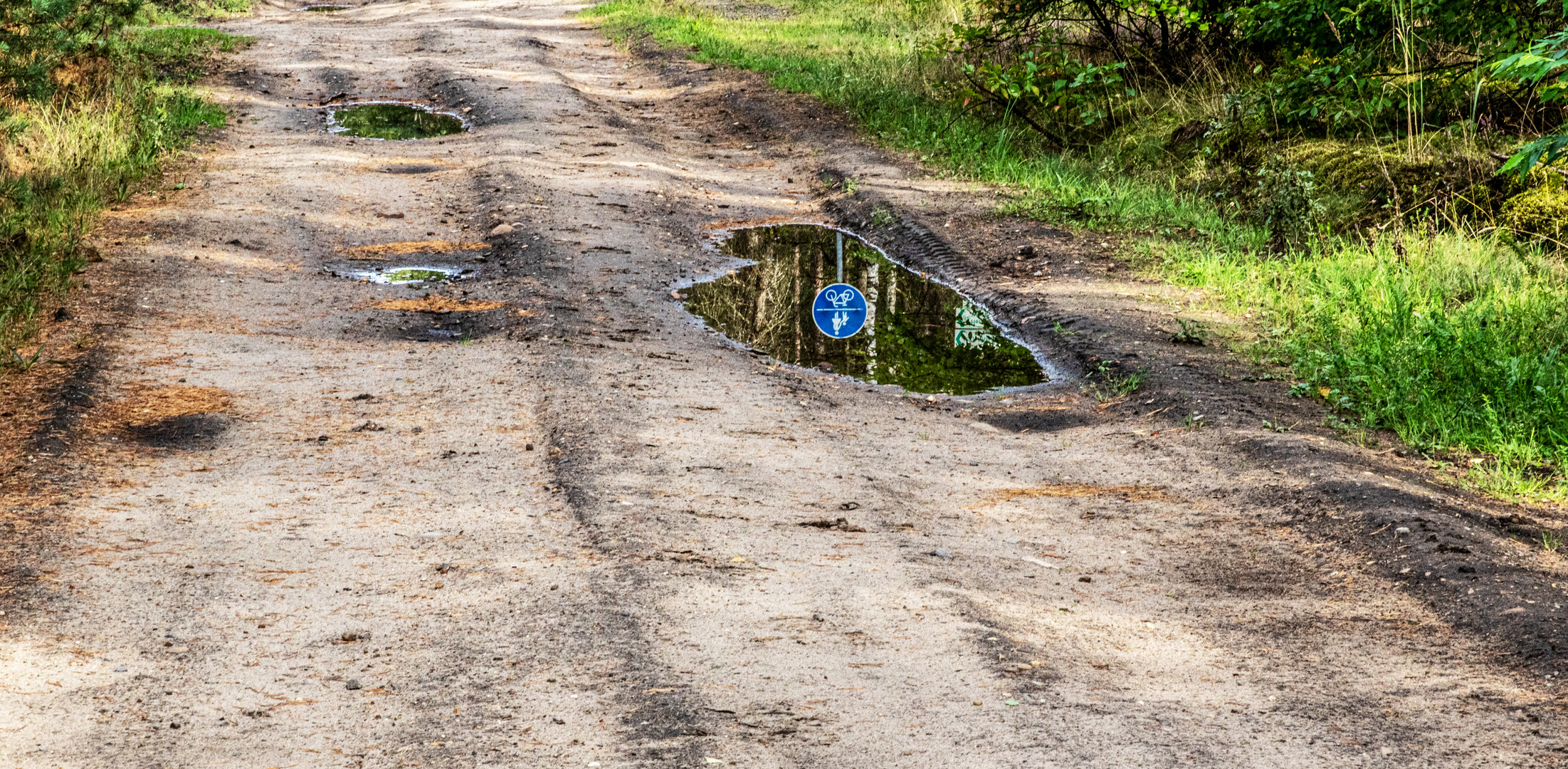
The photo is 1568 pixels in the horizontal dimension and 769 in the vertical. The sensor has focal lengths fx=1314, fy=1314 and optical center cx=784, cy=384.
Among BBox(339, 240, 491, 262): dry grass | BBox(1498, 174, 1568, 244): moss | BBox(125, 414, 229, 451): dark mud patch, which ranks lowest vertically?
BBox(125, 414, 229, 451): dark mud patch

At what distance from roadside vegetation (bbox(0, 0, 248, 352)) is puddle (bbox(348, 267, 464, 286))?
168 cm

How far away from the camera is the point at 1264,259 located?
8875 millimetres

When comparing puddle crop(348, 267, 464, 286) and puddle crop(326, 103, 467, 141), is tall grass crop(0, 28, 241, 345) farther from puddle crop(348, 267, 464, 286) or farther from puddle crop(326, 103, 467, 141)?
puddle crop(348, 267, 464, 286)

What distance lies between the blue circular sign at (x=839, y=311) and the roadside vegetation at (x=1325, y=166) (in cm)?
222

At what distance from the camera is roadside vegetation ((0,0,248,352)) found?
7.61 m

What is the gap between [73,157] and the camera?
10016 millimetres

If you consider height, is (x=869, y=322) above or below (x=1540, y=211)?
below

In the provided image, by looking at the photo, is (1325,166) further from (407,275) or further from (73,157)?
(73,157)

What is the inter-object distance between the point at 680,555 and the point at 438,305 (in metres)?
3.82

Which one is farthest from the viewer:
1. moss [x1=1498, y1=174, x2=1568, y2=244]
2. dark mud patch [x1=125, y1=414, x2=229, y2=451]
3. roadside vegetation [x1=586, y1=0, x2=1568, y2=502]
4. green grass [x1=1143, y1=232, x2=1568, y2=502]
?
moss [x1=1498, y1=174, x2=1568, y2=244]

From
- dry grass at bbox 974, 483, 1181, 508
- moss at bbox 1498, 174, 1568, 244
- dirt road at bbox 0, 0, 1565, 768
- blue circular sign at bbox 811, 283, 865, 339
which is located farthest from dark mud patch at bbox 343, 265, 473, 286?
moss at bbox 1498, 174, 1568, 244

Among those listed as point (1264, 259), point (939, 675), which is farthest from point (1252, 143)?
point (939, 675)

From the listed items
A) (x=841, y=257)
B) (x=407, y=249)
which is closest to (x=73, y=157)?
(x=407, y=249)

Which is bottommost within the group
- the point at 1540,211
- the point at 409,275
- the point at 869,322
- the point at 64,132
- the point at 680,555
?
the point at 680,555
